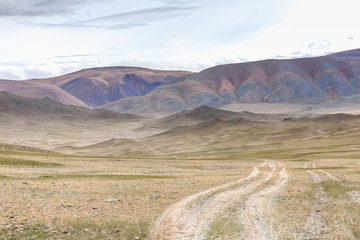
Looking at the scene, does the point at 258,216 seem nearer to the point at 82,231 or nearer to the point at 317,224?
the point at 317,224

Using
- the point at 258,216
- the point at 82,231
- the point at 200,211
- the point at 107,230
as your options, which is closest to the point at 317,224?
the point at 258,216

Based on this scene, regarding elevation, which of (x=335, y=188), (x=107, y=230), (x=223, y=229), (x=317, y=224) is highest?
(x=107, y=230)

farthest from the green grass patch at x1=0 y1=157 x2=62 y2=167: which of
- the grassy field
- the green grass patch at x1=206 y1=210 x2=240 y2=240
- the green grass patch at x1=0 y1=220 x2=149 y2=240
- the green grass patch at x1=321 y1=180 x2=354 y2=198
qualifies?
the green grass patch at x1=206 y1=210 x2=240 y2=240

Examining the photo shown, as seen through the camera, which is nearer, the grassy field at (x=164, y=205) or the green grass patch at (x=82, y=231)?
the green grass patch at (x=82, y=231)

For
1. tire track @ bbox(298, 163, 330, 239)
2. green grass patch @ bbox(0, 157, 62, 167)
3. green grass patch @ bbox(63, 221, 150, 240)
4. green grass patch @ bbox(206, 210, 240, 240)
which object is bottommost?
green grass patch @ bbox(0, 157, 62, 167)

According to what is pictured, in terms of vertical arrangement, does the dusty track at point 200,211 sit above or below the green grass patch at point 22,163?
above

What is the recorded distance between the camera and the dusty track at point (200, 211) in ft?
61.8

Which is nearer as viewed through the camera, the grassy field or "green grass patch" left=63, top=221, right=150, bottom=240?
"green grass patch" left=63, top=221, right=150, bottom=240

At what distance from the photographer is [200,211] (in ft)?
79.3

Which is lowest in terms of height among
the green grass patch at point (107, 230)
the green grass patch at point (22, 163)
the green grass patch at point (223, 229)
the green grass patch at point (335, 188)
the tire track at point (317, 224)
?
the green grass patch at point (335, 188)

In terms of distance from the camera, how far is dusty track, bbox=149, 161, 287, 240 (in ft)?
61.8

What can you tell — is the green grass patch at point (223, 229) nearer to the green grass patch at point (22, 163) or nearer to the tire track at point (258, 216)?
the tire track at point (258, 216)

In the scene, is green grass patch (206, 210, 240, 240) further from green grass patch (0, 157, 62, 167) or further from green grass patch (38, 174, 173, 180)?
green grass patch (0, 157, 62, 167)

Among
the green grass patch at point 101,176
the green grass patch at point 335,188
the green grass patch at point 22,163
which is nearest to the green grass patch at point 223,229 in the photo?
the green grass patch at point 335,188
